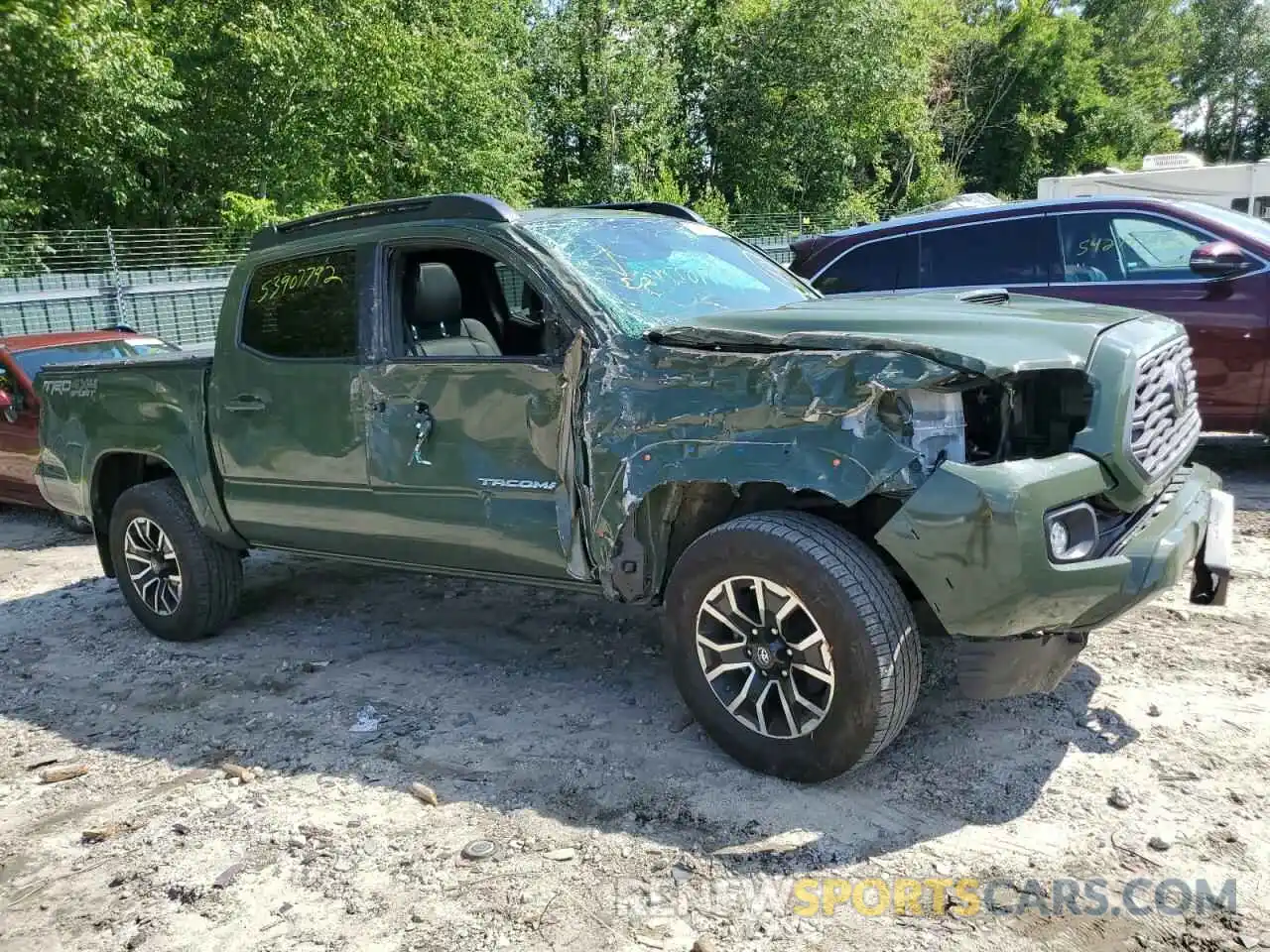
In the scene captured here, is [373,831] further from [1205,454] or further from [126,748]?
[1205,454]

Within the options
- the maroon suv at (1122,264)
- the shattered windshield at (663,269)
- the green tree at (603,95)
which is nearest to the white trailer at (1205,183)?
the maroon suv at (1122,264)

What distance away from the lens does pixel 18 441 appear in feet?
27.0

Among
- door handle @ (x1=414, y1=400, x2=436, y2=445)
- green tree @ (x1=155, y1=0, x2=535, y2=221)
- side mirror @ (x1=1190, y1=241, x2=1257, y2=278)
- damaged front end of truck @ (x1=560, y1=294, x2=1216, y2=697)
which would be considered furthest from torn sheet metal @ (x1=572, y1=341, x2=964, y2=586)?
green tree @ (x1=155, y1=0, x2=535, y2=221)

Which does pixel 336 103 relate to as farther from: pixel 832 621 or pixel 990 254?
pixel 832 621

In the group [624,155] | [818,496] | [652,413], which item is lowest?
[818,496]

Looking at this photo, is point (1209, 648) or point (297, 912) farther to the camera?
point (1209, 648)

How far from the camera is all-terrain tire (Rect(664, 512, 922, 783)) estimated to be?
9.98 feet

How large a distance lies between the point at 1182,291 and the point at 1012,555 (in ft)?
15.2

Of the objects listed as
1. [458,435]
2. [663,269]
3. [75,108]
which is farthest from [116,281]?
[663,269]

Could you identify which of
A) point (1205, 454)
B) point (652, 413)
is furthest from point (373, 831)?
point (1205, 454)

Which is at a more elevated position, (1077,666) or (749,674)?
(749,674)

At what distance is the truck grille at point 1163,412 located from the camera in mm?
3193

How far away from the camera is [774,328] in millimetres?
3363

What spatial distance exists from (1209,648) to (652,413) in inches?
100
